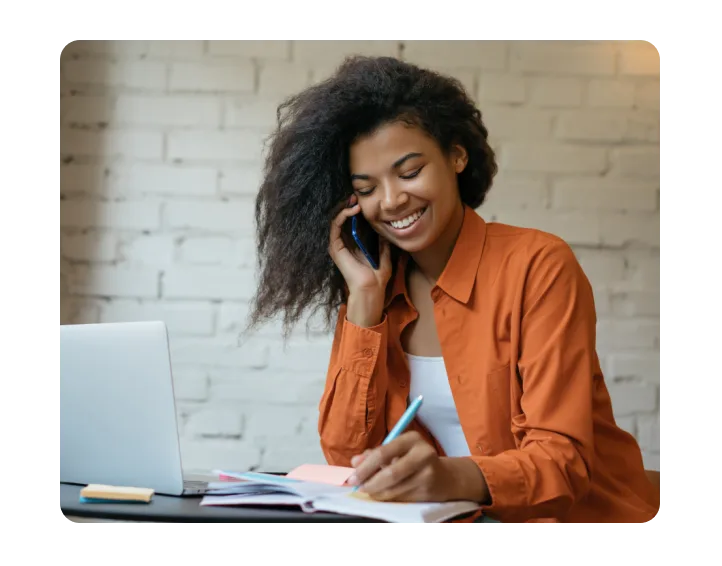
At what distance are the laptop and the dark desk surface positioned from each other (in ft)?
0.35

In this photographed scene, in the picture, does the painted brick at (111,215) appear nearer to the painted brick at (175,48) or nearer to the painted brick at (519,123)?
the painted brick at (175,48)

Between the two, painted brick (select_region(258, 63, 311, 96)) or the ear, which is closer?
the ear

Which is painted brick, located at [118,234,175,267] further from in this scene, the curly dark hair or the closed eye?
the closed eye

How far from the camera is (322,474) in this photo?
46.9 inches

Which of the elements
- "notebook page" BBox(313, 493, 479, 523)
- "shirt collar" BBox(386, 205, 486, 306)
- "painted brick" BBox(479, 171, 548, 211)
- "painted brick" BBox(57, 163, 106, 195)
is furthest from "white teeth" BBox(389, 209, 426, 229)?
"painted brick" BBox(57, 163, 106, 195)

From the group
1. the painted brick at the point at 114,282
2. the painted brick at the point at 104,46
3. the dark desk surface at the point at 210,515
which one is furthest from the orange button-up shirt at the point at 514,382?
the painted brick at the point at 104,46

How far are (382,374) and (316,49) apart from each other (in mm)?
1034

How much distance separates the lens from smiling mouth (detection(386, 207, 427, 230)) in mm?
1478

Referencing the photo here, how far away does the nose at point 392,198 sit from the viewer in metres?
1.46

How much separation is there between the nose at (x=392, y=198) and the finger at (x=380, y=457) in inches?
20.9

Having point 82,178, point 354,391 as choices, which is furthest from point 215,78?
point 354,391

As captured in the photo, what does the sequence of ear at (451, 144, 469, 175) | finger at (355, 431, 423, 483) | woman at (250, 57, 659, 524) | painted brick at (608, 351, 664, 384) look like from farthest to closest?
1. painted brick at (608, 351, 664, 384)
2. ear at (451, 144, 469, 175)
3. woman at (250, 57, 659, 524)
4. finger at (355, 431, 423, 483)

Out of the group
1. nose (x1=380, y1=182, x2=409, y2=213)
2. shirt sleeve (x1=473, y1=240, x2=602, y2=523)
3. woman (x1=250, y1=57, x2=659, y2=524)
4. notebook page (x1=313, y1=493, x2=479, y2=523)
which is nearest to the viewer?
notebook page (x1=313, y1=493, x2=479, y2=523)

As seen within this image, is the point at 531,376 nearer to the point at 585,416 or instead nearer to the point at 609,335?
the point at 585,416
